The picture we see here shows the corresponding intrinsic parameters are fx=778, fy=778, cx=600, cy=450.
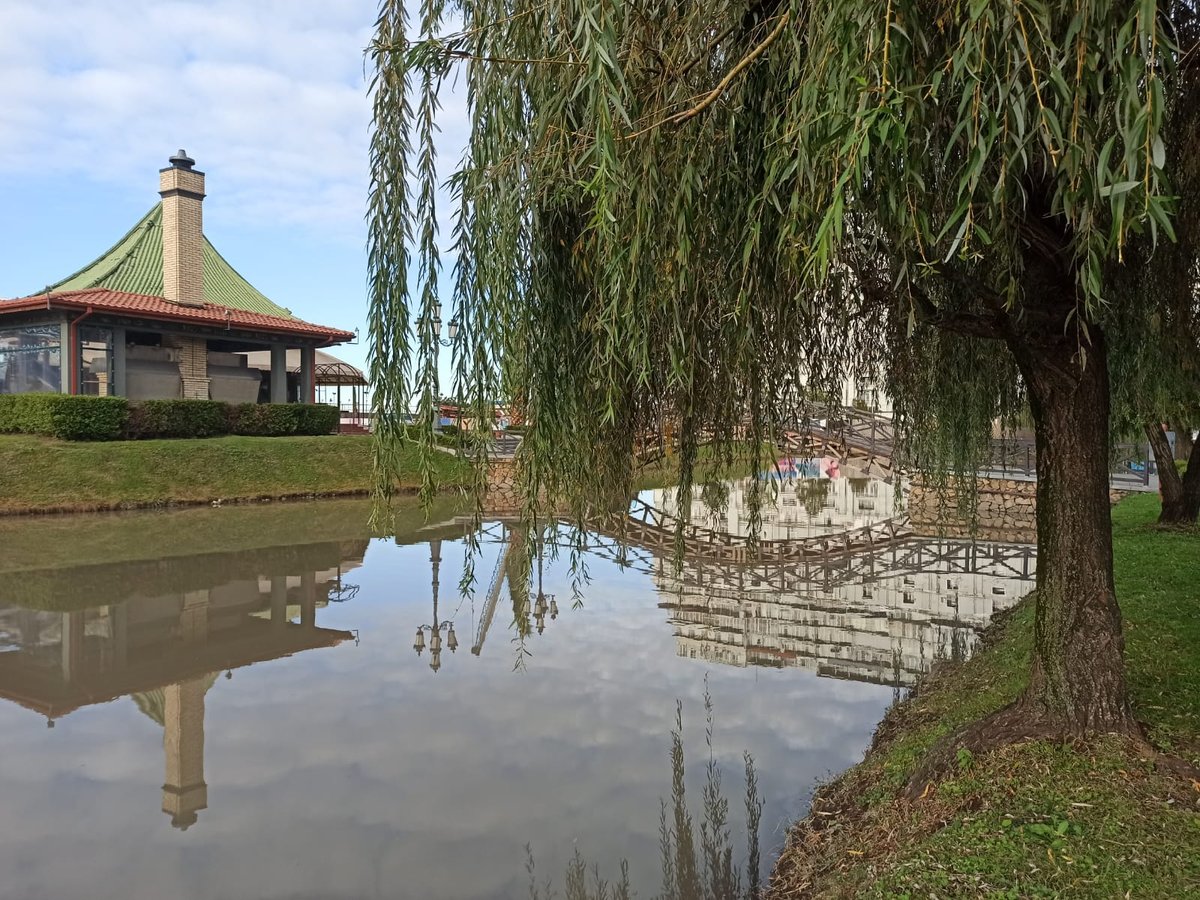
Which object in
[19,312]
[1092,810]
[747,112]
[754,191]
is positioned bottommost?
[1092,810]

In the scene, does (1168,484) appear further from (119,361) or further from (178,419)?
(119,361)

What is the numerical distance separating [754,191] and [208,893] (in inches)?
166

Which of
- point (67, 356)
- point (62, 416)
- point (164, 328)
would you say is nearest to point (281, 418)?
point (164, 328)

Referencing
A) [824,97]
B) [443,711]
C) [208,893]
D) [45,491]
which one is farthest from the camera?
[45,491]

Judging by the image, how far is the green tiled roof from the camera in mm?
20766

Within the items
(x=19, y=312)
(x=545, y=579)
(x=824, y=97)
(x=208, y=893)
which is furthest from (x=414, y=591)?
(x=19, y=312)

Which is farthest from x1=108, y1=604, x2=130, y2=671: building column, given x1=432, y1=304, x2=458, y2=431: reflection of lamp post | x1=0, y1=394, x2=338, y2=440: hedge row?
x1=0, y1=394, x2=338, y2=440: hedge row

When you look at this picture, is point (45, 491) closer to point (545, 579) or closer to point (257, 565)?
point (257, 565)

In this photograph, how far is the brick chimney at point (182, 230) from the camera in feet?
65.9

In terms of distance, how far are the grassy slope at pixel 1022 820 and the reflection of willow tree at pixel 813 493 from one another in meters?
16.2

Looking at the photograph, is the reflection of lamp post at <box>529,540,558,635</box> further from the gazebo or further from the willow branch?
the gazebo

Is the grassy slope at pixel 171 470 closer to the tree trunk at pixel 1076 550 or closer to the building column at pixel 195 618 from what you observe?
the building column at pixel 195 618

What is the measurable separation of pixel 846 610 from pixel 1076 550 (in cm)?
630

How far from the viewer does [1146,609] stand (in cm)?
622
